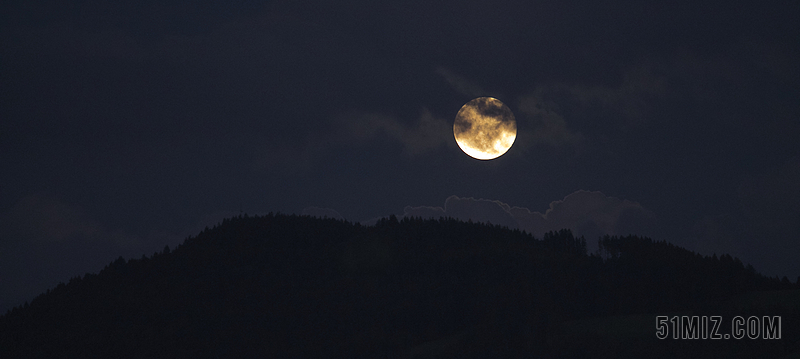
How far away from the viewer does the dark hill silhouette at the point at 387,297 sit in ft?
165

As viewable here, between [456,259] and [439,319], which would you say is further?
[456,259]

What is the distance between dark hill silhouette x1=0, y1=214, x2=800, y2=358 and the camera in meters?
50.2

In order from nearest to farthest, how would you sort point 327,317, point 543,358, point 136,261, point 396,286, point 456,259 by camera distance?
1. point 543,358
2. point 327,317
3. point 396,286
4. point 456,259
5. point 136,261

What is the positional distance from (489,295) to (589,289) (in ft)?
38.6

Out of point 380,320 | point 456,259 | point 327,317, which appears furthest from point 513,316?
point 456,259

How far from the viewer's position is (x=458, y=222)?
13375 cm

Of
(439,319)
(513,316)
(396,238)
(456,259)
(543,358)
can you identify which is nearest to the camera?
(543,358)

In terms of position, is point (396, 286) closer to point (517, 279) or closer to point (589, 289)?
point (517, 279)

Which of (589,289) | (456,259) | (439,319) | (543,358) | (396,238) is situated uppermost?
(396,238)

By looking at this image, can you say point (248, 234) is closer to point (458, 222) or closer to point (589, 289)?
point (458, 222)

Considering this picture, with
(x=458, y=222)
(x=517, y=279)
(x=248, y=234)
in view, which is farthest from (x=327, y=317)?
(x=248, y=234)

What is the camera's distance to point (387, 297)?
86938mm

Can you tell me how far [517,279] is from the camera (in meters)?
83.9

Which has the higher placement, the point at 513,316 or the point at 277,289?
the point at 277,289
